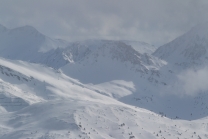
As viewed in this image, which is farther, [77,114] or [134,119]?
[134,119]

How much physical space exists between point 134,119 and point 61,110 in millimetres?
18090

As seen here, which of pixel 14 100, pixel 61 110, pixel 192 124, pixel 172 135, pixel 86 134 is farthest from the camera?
pixel 14 100

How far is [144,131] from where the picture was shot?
74312 millimetres

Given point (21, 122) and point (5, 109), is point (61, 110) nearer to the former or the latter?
point (21, 122)

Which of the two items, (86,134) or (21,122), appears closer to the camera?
(86,134)

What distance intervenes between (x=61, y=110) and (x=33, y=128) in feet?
39.8

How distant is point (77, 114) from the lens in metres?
76.6

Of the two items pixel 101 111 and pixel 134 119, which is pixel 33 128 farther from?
pixel 134 119

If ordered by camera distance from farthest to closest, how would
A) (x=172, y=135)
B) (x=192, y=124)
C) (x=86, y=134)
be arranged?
(x=192, y=124) → (x=172, y=135) → (x=86, y=134)

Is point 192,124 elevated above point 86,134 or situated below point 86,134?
above

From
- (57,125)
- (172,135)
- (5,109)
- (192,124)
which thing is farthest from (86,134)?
(5,109)

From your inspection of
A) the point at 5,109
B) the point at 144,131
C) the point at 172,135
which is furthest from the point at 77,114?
the point at 5,109

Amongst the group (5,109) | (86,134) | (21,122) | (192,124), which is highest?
(5,109)

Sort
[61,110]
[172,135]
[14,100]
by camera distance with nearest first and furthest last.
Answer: [172,135] < [61,110] < [14,100]
